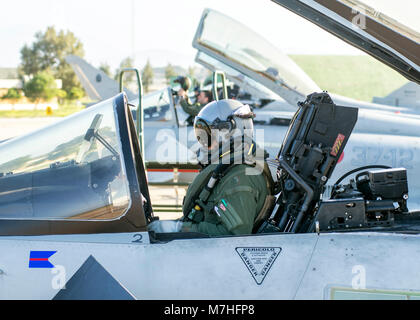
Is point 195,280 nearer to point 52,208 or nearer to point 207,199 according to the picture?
point 207,199

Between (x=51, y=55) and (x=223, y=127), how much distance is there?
2273 inches

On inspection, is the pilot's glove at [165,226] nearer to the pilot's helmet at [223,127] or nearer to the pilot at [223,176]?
the pilot at [223,176]

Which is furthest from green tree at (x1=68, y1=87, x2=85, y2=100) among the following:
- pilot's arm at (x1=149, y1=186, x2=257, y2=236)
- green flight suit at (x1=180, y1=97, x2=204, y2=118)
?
pilot's arm at (x1=149, y1=186, x2=257, y2=236)

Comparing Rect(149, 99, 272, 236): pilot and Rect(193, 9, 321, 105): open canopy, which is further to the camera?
Rect(193, 9, 321, 105): open canopy

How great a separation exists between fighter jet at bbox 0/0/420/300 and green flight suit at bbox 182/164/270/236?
114 millimetres

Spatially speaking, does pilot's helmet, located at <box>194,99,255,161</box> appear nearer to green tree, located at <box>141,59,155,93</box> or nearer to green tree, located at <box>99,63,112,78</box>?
green tree, located at <box>99,63,112,78</box>

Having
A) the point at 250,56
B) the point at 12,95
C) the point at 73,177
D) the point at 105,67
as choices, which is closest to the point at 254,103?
the point at 250,56

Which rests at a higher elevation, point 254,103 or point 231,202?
point 254,103

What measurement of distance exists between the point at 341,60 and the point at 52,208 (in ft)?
306

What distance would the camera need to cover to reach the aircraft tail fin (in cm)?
982

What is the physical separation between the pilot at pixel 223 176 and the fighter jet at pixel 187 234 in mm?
138

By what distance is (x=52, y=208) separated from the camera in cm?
220

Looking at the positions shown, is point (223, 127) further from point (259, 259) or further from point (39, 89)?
point (39, 89)

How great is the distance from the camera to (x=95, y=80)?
1001cm
